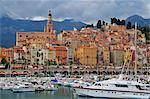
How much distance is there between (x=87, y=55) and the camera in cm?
6975

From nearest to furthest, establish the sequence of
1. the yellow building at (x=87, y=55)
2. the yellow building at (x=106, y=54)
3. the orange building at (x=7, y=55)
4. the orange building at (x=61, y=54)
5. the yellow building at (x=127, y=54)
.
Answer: the yellow building at (x=127, y=54) → the yellow building at (x=87, y=55) → the orange building at (x=7, y=55) → the orange building at (x=61, y=54) → the yellow building at (x=106, y=54)

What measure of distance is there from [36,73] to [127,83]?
1417 inches

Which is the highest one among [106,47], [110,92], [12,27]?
[12,27]

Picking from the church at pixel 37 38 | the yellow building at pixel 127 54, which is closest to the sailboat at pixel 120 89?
the yellow building at pixel 127 54

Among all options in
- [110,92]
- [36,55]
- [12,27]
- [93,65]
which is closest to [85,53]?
[93,65]

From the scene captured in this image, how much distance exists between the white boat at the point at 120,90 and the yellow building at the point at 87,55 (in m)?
42.2

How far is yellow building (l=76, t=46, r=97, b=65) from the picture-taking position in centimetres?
6956

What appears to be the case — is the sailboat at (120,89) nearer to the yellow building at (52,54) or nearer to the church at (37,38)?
the yellow building at (52,54)

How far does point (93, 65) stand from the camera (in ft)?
228

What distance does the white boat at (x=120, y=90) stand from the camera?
25703 millimetres

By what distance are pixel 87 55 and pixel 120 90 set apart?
143 feet

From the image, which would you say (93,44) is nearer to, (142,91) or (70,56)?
(70,56)

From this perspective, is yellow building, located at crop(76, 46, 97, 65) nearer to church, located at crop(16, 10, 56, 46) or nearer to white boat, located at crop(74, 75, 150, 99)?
church, located at crop(16, 10, 56, 46)

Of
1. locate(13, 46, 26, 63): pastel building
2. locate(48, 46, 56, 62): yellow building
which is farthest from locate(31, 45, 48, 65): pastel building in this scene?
locate(13, 46, 26, 63): pastel building
